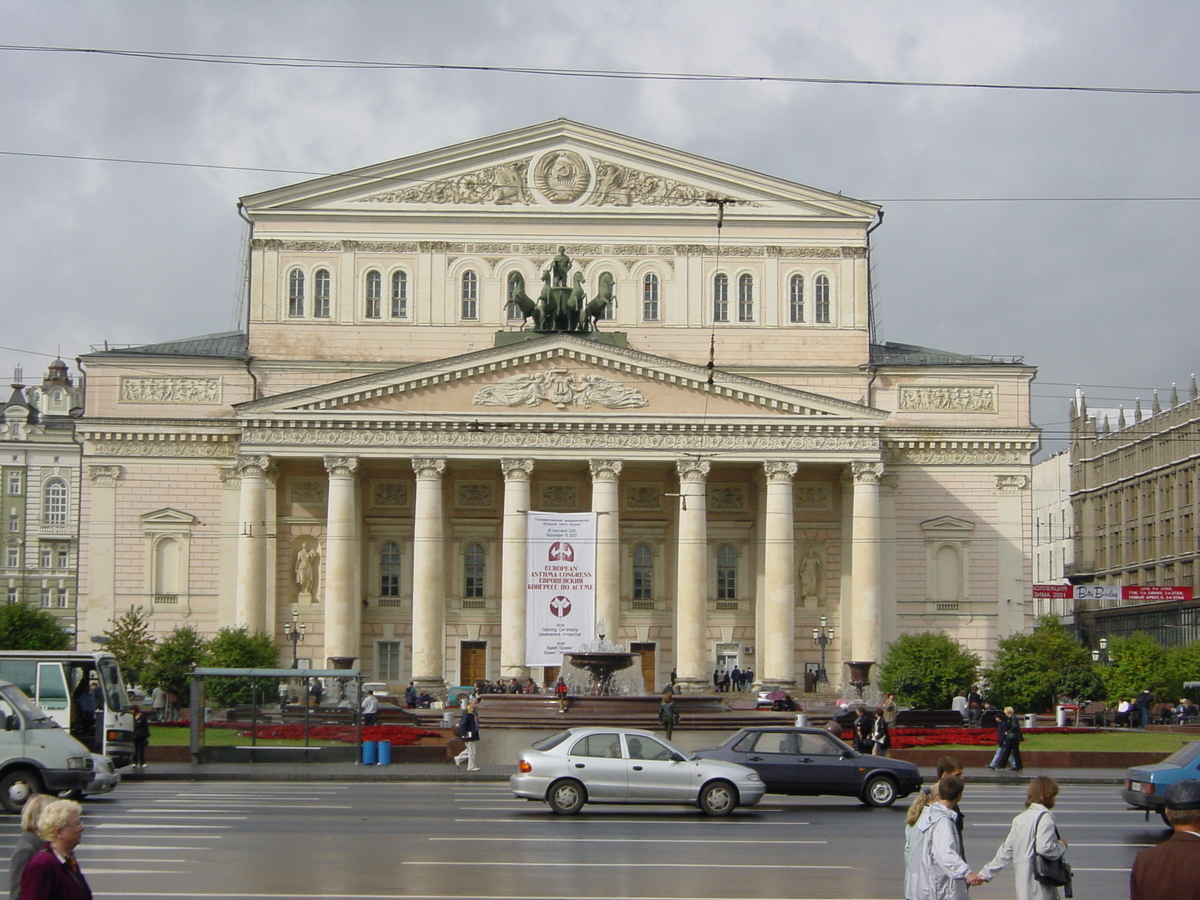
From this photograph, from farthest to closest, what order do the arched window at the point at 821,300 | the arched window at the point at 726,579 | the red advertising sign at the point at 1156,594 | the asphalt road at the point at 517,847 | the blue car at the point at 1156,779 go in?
the red advertising sign at the point at 1156,594
the arched window at the point at 821,300
the arched window at the point at 726,579
the blue car at the point at 1156,779
the asphalt road at the point at 517,847

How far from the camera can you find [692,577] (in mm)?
64500

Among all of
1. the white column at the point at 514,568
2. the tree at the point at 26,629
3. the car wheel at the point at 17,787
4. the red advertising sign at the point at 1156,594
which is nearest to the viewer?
the car wheel at the point at 17,787

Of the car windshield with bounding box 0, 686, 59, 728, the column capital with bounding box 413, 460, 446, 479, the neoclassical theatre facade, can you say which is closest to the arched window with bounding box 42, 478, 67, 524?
Answer: the neoclassical theatre facade

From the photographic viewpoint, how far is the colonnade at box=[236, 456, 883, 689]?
→ 210 ft

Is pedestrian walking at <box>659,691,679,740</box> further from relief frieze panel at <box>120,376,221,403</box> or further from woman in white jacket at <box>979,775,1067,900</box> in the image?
woman in white jacket at <box>979,775,1067,900</box>

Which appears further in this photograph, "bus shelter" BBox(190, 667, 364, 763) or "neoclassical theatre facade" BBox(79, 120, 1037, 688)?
"neoclassical theatre facade" BBox(79, 120, 1037, 688)

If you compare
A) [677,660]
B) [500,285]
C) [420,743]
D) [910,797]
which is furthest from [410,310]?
[910,797]

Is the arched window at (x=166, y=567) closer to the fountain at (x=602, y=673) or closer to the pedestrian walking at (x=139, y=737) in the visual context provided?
the fountain at (x=602, y=673)

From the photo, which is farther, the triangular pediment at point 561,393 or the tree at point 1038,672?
the triangular pediment at point 561,393

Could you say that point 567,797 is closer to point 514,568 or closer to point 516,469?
point 514,568

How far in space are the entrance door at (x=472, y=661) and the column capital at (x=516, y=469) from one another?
8251 millimetres

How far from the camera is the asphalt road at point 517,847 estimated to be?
60.0 ft

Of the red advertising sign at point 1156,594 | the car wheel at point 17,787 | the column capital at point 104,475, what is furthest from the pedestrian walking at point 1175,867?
the red advertising sign at point 1156,594

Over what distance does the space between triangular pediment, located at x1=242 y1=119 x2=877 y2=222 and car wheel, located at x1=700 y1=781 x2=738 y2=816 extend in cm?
4634
